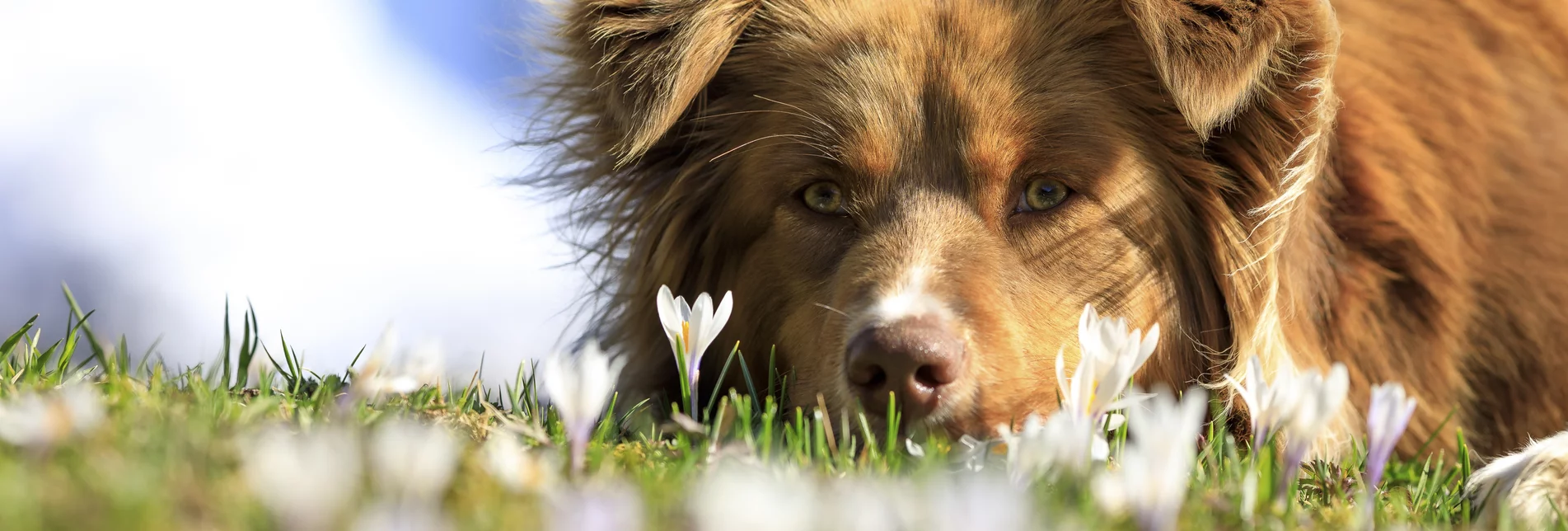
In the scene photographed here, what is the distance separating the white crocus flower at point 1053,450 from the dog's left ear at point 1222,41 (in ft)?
4.93

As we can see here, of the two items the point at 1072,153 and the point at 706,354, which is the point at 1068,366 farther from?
the point at 706,354

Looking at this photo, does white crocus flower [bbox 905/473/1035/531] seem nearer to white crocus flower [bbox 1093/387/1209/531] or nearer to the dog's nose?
white crocus flower [bbox 1093/387/1209/531]

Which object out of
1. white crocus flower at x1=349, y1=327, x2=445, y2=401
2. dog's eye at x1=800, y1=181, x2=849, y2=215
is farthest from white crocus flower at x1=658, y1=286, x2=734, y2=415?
dog's eye at x1=800, y1=181, x2=849, y2=215

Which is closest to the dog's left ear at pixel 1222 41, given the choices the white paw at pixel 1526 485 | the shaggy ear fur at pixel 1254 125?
the shaggy ear fur at pixel 1254 125

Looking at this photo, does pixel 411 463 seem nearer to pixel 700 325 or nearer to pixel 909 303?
pixel 700 325

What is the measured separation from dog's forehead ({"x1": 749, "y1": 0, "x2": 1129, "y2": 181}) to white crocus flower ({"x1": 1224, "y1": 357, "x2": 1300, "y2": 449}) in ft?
4.66

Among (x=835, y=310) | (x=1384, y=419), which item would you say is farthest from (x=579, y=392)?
(x=835, y=310)

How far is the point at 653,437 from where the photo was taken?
2.44m

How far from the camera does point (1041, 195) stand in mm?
3426

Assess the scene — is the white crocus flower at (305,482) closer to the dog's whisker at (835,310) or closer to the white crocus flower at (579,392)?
the white crocus flower at (579,392)

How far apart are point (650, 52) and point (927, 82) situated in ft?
2.75

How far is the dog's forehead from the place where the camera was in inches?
135

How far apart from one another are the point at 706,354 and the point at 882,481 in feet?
7.95

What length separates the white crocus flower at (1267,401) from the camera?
1.86 metres
